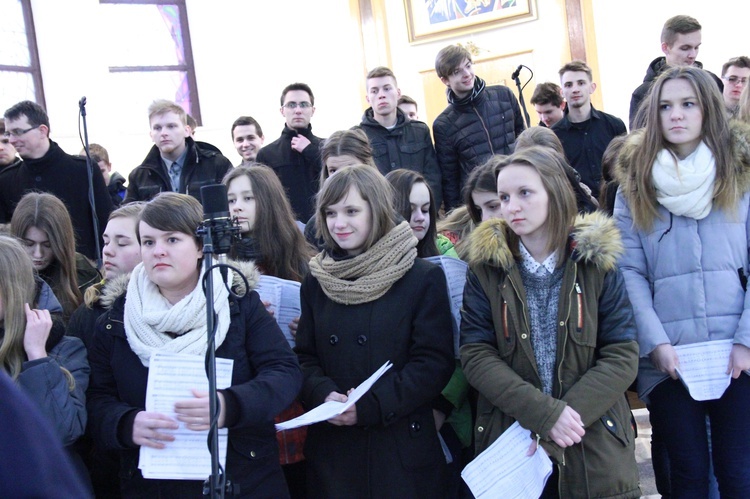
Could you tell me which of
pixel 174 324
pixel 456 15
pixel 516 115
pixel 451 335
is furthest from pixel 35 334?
pixel 456 15

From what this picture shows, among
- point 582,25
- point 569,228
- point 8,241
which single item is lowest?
point 569,228

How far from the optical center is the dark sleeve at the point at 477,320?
2.47m

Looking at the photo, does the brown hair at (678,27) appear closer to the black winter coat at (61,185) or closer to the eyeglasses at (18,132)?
the black winter coat at (61,185)

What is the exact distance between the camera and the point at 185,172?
4613mm

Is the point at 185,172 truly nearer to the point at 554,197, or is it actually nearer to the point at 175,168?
the point at 175,168

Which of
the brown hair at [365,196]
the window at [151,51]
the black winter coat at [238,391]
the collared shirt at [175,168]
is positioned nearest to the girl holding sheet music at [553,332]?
the brown hair at [365,196]

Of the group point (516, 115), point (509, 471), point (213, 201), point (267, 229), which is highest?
point (516, 115)

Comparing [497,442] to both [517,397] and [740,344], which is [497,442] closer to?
[517,397]

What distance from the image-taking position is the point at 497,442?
2.36 meters

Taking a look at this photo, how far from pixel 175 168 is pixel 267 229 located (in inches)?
66.9

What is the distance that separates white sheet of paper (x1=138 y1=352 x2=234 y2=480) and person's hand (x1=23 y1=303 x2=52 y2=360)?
444 millimetres

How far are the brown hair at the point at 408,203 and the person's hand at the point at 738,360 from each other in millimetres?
1131

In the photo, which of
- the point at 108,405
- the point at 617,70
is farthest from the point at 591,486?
the point at 617,70

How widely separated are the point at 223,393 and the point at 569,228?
1.21 metres
